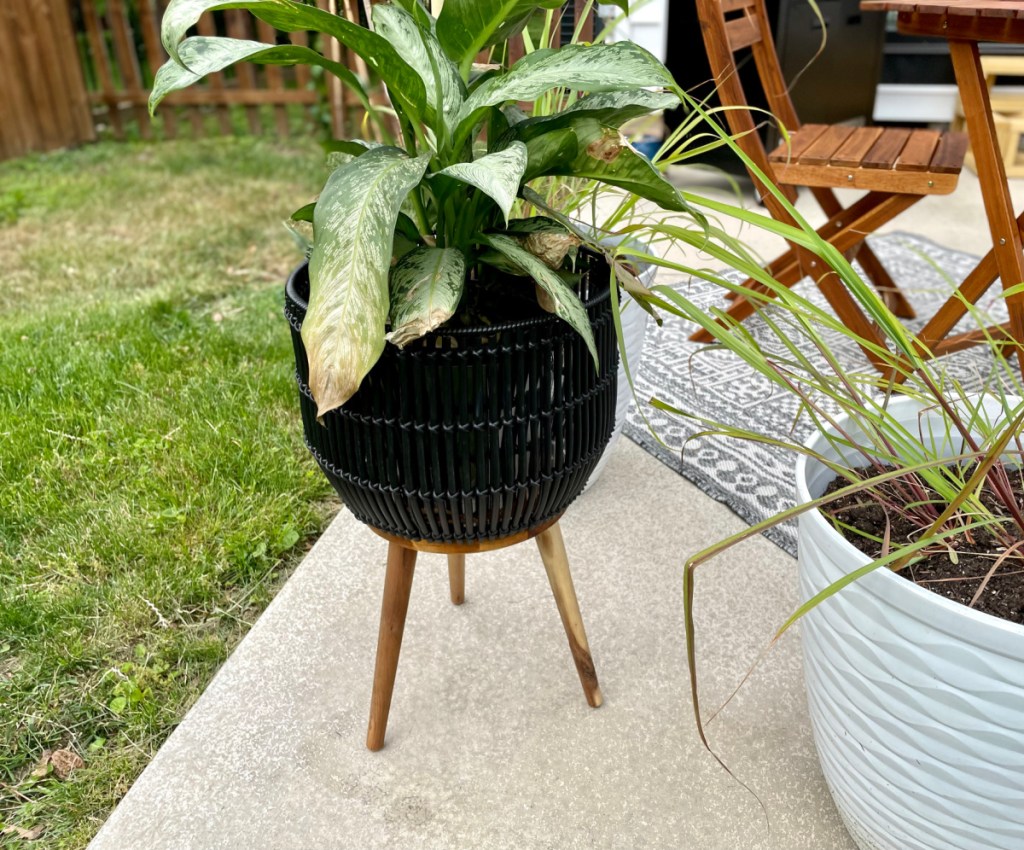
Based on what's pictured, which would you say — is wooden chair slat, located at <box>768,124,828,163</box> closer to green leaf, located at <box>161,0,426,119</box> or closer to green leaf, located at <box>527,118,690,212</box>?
green leaf, located at <box>527,118,690,212</box>

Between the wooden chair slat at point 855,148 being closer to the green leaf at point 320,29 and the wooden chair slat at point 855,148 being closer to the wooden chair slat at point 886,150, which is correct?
the wooden chair slat at point 886,150

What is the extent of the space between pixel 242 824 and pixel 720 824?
0.72 metres

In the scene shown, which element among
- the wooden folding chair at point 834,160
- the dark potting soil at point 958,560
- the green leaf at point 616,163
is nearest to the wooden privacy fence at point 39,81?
the wooden folding chair at point 834,160

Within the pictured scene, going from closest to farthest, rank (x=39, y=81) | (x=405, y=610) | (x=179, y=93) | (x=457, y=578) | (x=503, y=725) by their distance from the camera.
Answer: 1. (x=405, y=610)
2. (x=503, y=725)
3. (x=457, y=578)
4. (x=39, y=81)
5. (x=179, y=93)

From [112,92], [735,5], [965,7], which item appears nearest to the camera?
[965,7]

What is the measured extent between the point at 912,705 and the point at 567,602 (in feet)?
1.91

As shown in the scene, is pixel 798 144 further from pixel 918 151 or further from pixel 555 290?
pixel 555 290

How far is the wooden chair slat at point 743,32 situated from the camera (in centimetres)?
235

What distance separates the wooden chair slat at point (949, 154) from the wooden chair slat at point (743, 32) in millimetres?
612

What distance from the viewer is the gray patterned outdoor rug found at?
2.00 m

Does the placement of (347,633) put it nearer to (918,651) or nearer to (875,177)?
(918,651)

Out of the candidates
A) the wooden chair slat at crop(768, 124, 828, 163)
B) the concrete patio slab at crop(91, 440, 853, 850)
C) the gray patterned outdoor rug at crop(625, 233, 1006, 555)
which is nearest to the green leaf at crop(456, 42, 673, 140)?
the gray patterned outdoor rug at crop(625, 233, 1006, 555)

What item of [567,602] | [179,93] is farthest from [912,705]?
[179,93]

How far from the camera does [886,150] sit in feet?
7.57
